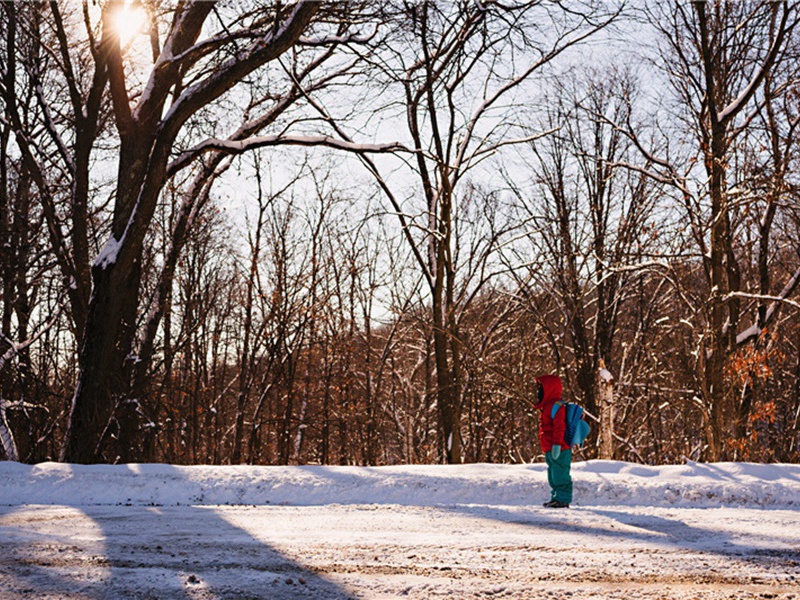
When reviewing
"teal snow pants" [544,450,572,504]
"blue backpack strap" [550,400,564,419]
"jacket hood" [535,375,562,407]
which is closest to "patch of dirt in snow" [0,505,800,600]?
"teal snow pants" [544,450,572,504]

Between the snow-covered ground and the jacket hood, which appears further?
the jacket hood

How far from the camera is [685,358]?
22547 mm

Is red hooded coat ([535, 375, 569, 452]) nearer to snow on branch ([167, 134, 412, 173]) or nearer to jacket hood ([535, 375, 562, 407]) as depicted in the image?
jacket hood ([535, 375, 562, 407])

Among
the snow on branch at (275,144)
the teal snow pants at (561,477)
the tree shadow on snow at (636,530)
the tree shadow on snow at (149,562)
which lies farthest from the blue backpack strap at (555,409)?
the snow on branch at (275,144)

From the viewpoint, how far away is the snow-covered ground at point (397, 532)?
4.28 metres

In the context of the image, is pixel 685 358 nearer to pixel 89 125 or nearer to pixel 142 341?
pixel 142 341

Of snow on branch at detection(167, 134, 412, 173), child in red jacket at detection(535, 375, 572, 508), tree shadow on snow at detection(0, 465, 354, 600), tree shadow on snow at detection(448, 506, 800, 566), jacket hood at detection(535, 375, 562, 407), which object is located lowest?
tree shadow on snow at detection(0, 465, 354, 600)

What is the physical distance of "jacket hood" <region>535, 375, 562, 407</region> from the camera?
8094 mm

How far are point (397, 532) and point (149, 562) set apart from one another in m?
1.88

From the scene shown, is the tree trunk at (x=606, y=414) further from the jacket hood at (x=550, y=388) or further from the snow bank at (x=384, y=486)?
the jacket hood at (x=550, y=388)

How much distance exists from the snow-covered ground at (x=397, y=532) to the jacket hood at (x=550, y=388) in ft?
2.93

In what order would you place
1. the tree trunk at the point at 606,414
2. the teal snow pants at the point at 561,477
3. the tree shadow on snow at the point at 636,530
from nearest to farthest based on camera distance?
1. the tree shadow on snow at the point at 636,530
2. the teal snow pants at the point at 561,477
3. the tree trunk at the point at 606,414

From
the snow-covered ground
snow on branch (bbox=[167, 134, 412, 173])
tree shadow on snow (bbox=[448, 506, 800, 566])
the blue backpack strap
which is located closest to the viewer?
the snow-covered ground

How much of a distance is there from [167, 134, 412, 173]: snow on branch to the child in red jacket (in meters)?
6.11
